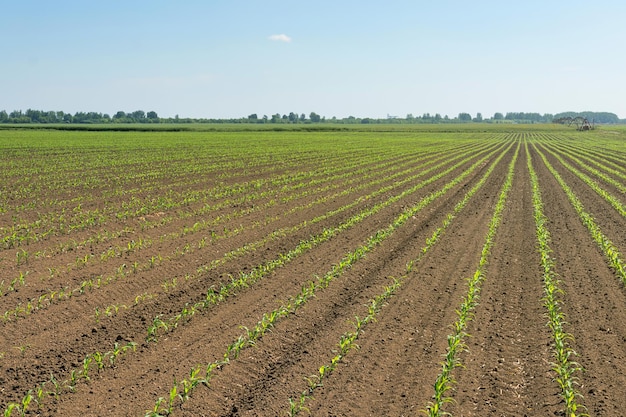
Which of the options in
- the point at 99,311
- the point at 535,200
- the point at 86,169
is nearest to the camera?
the point at 99,311

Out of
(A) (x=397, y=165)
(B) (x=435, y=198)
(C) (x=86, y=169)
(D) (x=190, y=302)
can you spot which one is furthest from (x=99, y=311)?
(A) (x=397, y=165)

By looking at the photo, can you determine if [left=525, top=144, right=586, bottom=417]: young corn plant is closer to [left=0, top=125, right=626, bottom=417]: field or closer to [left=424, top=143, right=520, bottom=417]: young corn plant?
[left=0, top=125, right=626, bottom=417]: field

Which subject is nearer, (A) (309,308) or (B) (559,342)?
(B) (559,342)

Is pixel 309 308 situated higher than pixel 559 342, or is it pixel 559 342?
pixel 559 342

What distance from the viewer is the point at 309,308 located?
8.21m

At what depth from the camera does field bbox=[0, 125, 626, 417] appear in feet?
18.6

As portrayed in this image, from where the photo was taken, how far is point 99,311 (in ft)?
25.9

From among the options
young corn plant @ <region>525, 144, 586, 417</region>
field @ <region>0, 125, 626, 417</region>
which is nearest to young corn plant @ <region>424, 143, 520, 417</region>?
field @ <region>0, 125, 626, 417</region>

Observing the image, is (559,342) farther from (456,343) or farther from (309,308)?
(309,308)

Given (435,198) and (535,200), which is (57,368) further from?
(535,200)

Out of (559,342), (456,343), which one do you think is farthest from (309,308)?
(559,342)

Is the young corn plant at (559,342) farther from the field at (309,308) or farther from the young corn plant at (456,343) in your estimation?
the young corn plant at (456,343)

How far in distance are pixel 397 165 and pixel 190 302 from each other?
87.6 ft

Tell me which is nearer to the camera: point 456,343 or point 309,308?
point 456,343
